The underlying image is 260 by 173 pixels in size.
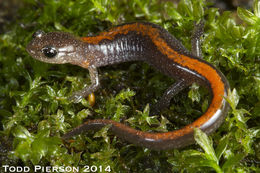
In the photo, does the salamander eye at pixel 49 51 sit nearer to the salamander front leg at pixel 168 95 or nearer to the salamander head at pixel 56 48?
the salamander head at pixel 56 48

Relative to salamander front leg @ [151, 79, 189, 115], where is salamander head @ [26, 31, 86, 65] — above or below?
above

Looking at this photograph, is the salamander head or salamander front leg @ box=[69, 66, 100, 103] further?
the salamander head

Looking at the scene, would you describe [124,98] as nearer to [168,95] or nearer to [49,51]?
[168,95]

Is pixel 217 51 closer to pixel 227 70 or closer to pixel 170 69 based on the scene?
pixel 227 70

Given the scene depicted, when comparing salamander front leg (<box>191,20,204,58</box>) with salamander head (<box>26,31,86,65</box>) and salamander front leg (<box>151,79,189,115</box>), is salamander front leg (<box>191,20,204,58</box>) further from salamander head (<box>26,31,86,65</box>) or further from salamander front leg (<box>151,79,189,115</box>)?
salamander head (<box>26,31,86,65</box>)

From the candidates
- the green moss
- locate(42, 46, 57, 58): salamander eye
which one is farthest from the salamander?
the green moss

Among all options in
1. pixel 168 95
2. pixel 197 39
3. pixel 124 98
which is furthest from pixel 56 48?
pixel 197 39
